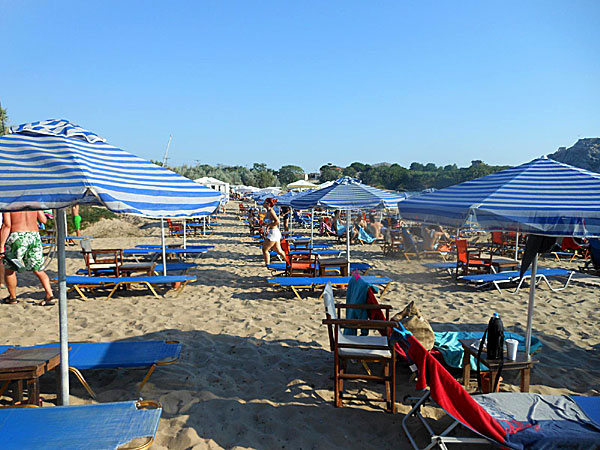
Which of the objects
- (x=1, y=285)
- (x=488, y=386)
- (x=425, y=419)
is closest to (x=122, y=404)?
(x=425, y=419)

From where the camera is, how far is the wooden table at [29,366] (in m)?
3.18

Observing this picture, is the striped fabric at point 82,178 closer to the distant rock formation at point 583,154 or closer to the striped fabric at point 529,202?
the striped fabric at point 529,202

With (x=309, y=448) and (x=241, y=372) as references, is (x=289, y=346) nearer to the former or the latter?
(x=241, y=372)

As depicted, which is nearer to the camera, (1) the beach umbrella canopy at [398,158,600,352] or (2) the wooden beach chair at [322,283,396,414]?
(1) the beach umbrella canopy at [398,158,600,352]

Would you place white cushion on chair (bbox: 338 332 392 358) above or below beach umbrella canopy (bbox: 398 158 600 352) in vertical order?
below

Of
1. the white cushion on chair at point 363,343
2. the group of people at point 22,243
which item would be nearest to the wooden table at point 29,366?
the group of people at point 22,243

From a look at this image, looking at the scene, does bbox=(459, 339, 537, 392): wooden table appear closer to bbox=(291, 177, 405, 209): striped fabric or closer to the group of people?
bbox=(291, 177, 405, 209): striped fabric

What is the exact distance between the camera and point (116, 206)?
7.41 feet

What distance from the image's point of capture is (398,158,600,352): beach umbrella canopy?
113 inches

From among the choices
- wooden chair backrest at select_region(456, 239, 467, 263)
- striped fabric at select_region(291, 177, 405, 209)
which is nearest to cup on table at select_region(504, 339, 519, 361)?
striped fabric at select_region(291, 177, 405, 209)

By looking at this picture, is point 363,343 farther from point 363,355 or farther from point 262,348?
point 262,348

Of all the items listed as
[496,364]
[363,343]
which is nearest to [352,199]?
[363,343]

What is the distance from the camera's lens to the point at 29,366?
3209 millimetres

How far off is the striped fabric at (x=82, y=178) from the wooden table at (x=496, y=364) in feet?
8.27
